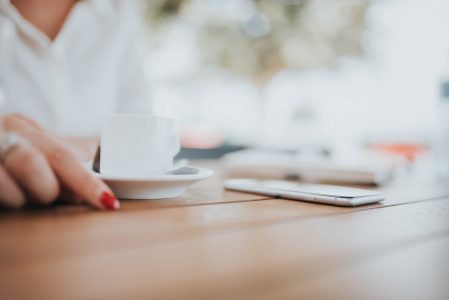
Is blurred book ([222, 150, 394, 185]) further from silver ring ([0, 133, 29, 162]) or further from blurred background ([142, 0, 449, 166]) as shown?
blurred background ([142, 0, 449, 166])

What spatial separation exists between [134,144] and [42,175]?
0.50ft

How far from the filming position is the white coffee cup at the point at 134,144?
1.72ft

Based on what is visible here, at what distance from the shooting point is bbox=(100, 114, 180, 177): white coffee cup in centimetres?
52

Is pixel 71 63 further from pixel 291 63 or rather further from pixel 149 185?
pixel 291 63

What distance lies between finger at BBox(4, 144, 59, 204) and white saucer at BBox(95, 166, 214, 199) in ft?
0.28

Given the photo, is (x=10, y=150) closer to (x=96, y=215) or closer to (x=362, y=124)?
(x=96, y=215)

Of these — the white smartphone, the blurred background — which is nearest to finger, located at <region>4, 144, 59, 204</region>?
the white smartphone

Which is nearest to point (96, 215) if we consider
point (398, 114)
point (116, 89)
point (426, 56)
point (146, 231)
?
point (146, 231)

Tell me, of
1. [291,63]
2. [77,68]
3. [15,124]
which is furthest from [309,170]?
[291,63]

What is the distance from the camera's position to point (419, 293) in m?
0.27

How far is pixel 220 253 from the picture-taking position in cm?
30

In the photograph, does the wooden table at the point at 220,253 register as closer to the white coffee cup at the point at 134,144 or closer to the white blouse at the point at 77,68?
the white coffee cup at the point at 134,144

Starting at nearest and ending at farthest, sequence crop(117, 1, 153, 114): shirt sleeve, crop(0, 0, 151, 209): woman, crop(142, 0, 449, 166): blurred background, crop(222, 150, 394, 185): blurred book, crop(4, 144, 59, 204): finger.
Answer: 1. crop(4, 144, 59, 204): finger
2. crop(222, 150, 394, 185): blurred book
3. crop(0, 0, 151, 209): woman
4. crop(117, 1, 153, 114): shirt sleeve
5. crop(142, 0, 449, 166): blurred background

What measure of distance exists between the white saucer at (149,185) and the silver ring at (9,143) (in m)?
0.11
